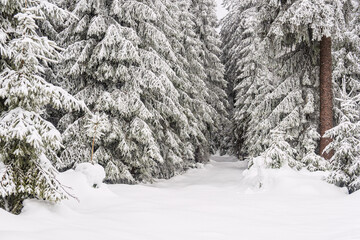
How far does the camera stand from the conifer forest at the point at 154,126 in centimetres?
427

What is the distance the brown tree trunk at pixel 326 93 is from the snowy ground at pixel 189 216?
2.92m

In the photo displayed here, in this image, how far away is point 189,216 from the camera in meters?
5.14

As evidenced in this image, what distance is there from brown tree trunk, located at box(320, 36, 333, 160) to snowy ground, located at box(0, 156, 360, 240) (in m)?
2.92

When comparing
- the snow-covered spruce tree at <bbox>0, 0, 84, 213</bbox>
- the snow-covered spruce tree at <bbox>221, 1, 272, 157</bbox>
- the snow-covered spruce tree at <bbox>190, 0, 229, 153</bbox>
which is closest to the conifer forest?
the snow-covered spruce tree at <bbox>0, 0, 84, 213</bbox>

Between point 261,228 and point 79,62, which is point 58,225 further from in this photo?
point 79,62

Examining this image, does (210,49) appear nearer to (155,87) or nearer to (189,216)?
(155,87)

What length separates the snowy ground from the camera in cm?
377

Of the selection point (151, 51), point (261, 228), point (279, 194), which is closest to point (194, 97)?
point (151, 51)

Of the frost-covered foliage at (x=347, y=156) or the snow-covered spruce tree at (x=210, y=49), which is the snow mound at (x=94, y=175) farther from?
the snow-covered spruce tree at (x=210, y=49)

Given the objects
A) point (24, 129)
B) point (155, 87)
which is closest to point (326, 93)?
point (155, 87)

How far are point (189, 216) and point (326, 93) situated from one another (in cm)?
751

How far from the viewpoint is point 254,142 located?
624 inches

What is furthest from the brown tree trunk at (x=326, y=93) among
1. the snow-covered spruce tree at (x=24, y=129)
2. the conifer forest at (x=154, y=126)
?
the snow-covered spruce tree at (x=24, y=129)

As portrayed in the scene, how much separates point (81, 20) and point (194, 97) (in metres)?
8.70
